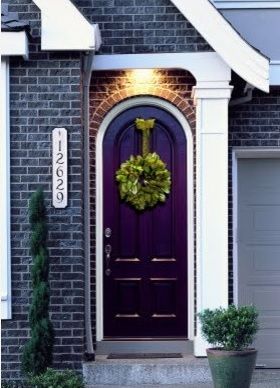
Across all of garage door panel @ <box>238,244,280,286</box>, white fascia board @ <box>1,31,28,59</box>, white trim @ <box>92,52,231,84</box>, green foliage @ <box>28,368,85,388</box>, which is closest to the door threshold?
garage door panel @ <box>238,244,280,286</box>

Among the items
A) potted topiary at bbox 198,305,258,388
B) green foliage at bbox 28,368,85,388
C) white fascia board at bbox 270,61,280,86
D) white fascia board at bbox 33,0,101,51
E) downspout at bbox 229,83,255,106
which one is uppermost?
white fascia board at bbox 33,0,101,51

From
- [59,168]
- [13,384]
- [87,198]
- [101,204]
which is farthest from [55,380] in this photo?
[101,204]

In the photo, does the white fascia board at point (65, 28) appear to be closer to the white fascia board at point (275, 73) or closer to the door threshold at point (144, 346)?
the white fascia board at point (275, 73)

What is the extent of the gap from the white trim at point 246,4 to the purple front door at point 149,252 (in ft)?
4.82

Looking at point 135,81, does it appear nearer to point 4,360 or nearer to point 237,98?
point 237,98

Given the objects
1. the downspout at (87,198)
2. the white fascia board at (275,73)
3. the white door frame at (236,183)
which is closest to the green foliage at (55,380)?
the downspout at (87,198)

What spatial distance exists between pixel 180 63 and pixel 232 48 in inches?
25.1

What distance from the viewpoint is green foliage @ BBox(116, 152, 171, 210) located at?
9.58 m

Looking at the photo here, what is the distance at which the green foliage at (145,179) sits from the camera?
9578mm

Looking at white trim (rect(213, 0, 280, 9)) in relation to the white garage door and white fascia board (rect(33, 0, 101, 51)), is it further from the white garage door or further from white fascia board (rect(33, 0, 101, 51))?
white fascia board (rect(33, 0, 101, 51))

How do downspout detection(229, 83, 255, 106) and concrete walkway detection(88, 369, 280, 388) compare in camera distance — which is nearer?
concrete walkway detection(88, 369, 280, 388)

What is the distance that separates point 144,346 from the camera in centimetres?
955

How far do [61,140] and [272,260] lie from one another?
3.06 m

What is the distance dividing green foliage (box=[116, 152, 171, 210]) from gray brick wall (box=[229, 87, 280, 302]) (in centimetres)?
90
